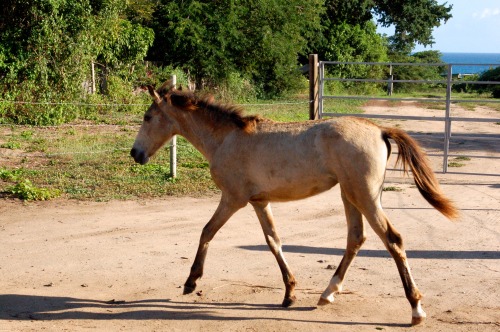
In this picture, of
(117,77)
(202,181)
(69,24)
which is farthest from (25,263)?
(117,77)

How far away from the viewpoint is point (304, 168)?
584 cm

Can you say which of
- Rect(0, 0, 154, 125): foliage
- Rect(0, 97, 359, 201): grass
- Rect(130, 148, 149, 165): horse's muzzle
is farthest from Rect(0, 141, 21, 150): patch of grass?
Rect(130, 148, 149, 165): horse's muzzle

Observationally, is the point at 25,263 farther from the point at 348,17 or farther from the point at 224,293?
the point at 348,17

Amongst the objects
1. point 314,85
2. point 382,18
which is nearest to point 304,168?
point 314,85

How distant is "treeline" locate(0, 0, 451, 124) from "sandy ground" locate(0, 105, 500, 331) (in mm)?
7625

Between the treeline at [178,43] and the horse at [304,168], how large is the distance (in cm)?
1076

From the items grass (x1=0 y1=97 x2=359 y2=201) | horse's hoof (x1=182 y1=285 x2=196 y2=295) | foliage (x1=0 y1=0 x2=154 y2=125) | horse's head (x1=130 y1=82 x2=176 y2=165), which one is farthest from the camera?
foliage (x1=0 y1=0 x2=154 y2=125)

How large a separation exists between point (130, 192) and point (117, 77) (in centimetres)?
1052

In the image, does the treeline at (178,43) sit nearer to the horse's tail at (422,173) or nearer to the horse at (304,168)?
the horse at (304,168)

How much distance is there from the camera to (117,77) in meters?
20.3

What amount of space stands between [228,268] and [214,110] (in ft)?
5.47

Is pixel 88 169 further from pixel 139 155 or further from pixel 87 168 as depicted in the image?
pixel 139 155

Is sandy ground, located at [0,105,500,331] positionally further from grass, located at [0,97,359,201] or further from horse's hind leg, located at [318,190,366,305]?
grass, located at [0,97,359,201]

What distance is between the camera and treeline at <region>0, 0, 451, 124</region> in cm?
1647
